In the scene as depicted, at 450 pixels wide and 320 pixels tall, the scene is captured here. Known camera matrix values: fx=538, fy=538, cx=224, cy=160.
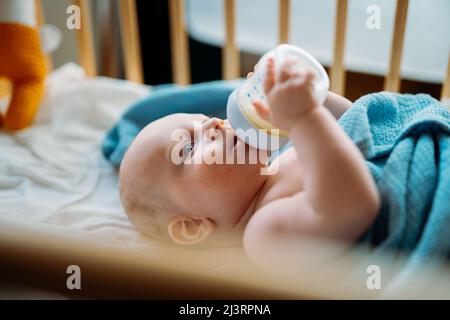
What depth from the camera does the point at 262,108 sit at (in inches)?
26.1

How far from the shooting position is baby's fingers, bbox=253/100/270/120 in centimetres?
66

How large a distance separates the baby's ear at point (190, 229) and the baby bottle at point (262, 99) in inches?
6.1

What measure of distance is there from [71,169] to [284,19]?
0.56 metres

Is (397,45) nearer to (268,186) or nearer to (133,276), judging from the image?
(268,186)

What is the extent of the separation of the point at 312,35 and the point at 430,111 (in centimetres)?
85

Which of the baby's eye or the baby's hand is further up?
the baby's hand

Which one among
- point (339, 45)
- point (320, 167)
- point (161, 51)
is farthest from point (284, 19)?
point (161, 51)

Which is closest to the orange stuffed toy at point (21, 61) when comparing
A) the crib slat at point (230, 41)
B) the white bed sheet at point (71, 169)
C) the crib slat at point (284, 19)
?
the white bed sheet at point (71, 169)

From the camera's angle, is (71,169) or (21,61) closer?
(71,169)

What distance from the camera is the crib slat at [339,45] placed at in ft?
3.68

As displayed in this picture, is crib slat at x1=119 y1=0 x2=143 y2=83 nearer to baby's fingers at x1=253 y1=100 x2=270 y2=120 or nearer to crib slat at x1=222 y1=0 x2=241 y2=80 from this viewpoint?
crib slat at x1=222 y1=0 x2=241 y2=80

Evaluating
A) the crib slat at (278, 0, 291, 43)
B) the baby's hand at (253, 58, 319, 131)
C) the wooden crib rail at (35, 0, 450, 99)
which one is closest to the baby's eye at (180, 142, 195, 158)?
the baby's hand at (253, 58, 319, 131)
